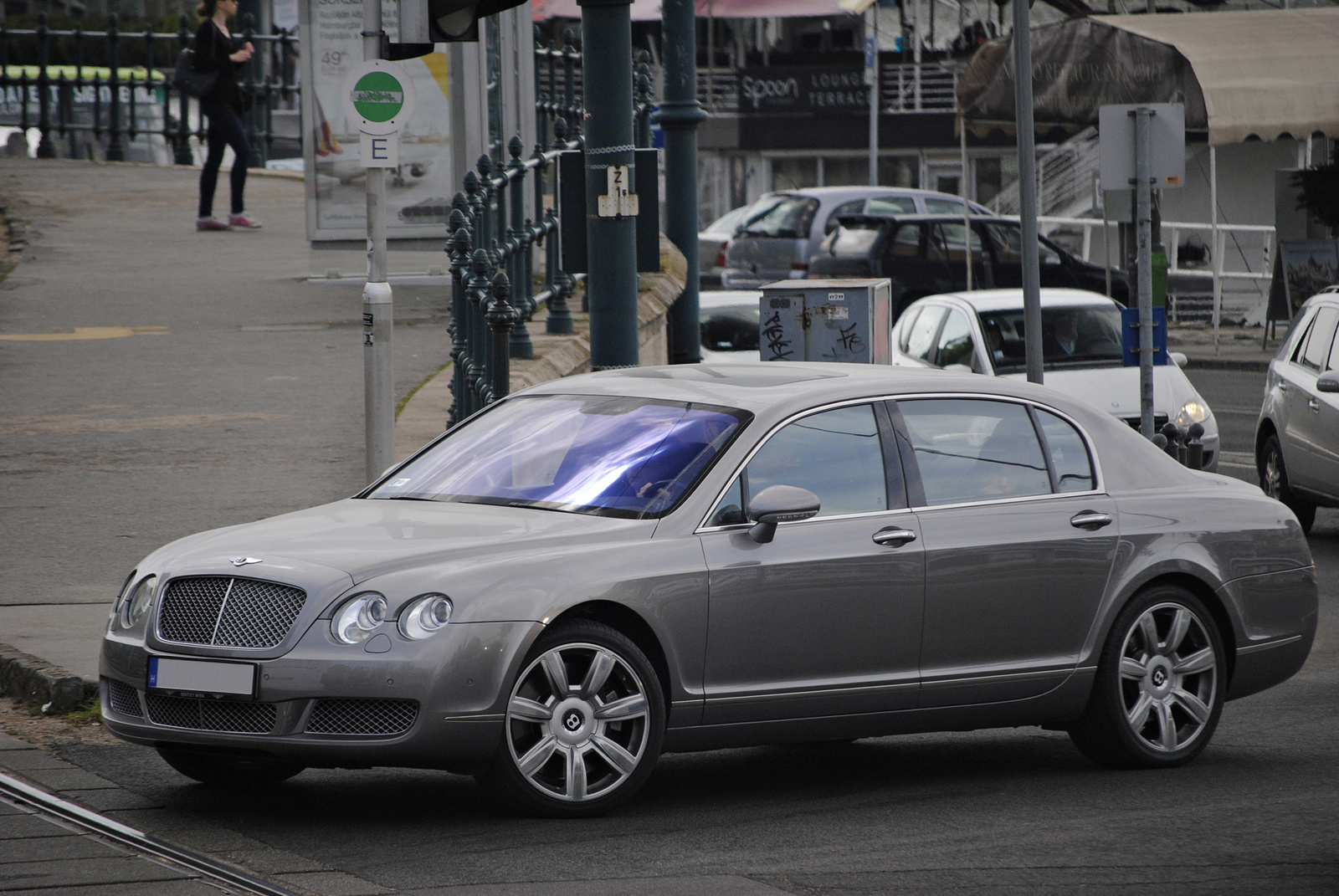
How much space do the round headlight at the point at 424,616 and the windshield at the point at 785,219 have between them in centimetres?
2424

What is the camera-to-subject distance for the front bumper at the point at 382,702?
18.7ft

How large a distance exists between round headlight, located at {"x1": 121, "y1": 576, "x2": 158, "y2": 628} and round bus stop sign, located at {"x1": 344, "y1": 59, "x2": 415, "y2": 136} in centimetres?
354

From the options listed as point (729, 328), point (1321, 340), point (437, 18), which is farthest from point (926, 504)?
point (729, 328)

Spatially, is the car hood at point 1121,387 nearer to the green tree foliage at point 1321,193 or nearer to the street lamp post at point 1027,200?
the street lamp post at point 1027,200

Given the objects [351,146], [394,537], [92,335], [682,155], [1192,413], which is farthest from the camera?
[351,146]

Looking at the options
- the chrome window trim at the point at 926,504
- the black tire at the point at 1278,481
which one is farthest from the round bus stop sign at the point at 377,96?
the black tire at the point at 1278,481

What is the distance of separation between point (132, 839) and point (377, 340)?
392cm

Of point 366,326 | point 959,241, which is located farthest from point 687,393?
point 959,241

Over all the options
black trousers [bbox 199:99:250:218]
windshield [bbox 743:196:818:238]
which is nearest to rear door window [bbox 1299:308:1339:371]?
black trousers [bbox 199:99:250:218]

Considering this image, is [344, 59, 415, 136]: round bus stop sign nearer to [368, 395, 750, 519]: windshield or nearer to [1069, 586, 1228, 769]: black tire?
[368, 395, 750, 519]: windshield

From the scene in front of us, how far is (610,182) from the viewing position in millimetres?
9156

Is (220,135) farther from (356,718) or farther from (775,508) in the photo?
(356,718)

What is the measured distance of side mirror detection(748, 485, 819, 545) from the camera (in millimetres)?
6215

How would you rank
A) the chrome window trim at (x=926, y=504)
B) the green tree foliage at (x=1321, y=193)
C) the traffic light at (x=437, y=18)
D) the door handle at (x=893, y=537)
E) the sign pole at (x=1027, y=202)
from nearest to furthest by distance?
the chrome window trim at (x=926, y=504)
the door handle at (x=893, y=537)
the traffic light at (x=437, y=18)
the sign pole at (x=1027, y=202)
the green tree foliage at (x=1321, y=193)
